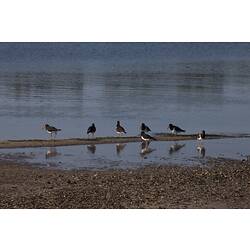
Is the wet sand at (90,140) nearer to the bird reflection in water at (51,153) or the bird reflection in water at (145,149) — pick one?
the bird reflection in water at (51,153)

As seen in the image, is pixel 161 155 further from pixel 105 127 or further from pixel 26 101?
pixel 26 101

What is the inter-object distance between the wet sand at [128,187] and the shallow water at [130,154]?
30.6 inches

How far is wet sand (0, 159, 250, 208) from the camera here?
36.5 feet

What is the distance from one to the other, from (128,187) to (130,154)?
15.1 ft

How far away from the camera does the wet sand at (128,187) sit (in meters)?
11.1

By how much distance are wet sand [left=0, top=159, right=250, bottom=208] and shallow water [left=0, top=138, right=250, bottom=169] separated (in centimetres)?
78

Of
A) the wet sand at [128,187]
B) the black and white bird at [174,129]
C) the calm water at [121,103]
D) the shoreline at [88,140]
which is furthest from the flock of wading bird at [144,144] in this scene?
the wet sand at [128,187]

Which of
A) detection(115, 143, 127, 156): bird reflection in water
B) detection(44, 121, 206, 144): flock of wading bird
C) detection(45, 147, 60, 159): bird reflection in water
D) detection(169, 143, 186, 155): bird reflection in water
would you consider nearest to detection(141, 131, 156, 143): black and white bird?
detection(44, 121, 206, 144): flock of wading bird

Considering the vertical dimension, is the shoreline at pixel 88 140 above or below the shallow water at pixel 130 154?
above

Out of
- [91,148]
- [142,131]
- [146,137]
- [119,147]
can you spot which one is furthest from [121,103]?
[91,148]

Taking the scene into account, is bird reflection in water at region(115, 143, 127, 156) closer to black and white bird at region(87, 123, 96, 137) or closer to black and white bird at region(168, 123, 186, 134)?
black and white bird at region(87, 123, 96, 137)

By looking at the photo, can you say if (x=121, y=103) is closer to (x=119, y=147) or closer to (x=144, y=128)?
(x=144, y=128)

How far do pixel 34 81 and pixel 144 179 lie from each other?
2831 centimetres

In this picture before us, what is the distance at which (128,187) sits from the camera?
12328 mm
